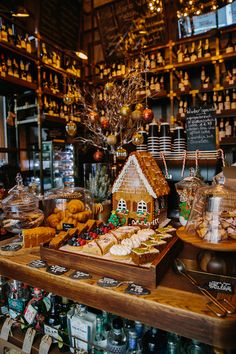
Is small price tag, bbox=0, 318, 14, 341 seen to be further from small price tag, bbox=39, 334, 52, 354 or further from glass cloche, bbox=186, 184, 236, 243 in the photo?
glass cloche, bbox=186, 184, 236, 243

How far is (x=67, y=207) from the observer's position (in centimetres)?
157

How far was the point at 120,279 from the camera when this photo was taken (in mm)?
968

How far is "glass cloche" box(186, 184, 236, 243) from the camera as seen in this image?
0.97 meters

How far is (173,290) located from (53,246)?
54 cm

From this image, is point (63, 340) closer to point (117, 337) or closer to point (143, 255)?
point (117, 337)

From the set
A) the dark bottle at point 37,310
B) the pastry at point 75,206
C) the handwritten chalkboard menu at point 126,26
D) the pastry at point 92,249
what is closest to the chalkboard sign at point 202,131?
the pastry at point 75,206

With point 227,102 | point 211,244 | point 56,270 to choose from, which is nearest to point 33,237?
point 56,270

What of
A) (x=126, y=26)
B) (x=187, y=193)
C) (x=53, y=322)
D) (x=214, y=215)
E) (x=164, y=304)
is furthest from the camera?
(x=126, y=26)

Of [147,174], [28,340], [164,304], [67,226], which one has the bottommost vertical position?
[28,340]

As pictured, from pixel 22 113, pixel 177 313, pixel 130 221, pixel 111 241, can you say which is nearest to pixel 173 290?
pixel 177 313

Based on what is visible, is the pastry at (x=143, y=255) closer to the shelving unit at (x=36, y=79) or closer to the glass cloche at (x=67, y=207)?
the glass cloche at (x=67, y=207)

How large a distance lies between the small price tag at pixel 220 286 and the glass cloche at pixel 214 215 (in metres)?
0.15

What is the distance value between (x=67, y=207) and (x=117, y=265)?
2.24 ft

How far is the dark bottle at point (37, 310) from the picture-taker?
4.15 ft
